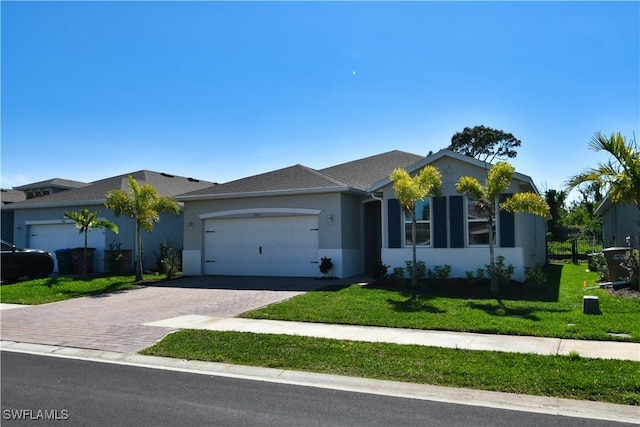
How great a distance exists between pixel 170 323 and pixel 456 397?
6.78m

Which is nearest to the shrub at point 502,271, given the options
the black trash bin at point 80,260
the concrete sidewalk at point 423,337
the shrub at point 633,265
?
the shrub at point 633,265

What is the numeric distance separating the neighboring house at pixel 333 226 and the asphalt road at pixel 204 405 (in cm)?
1047

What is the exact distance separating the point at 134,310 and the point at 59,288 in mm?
5666

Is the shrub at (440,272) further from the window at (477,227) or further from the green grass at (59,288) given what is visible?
the green grass at (59,288)

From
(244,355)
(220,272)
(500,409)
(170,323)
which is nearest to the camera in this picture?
(500,409)

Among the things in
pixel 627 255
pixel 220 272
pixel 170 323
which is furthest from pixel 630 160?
pixel 220 272

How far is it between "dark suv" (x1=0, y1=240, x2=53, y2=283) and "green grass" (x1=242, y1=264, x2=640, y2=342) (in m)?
11.9

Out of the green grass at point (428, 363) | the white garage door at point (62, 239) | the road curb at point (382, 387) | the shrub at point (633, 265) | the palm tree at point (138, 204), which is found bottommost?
the road curb at point (382, 387)

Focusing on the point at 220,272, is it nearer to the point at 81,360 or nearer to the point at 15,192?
the point at 81,360

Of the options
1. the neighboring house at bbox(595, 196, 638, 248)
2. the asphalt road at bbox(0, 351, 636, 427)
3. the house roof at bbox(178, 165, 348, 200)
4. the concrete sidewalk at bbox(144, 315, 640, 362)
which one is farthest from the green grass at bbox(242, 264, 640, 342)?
the neighboring house at bbox(595, 196, 638, 248)

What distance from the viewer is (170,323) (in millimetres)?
10750

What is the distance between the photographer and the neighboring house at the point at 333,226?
15820 mm

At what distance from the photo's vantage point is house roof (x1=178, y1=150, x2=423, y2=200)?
18.1 metres

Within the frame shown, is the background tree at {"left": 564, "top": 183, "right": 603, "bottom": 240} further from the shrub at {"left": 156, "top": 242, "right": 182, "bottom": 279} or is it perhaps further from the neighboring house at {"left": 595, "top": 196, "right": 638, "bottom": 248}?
the shrub at {"left": 156, "top": 242, "right": 182, "bottom": 279}
